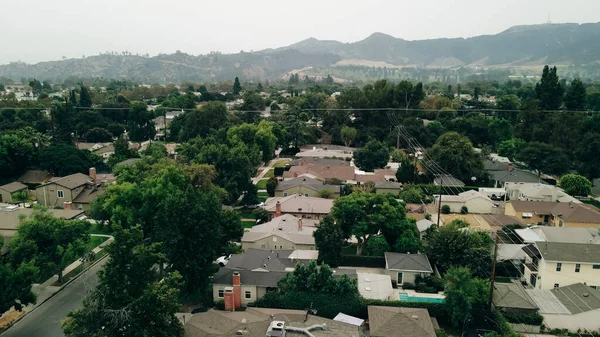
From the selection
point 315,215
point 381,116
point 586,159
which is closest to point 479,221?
point 315,215

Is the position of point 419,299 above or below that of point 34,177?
below

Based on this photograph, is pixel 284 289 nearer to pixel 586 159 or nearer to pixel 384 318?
pixel 384 318

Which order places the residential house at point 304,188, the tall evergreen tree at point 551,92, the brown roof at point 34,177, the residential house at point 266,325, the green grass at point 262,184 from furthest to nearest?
the tall evergreen tree at point 551,92, the green grass at point 262,184, the brown roof at point 34,177, the residential house at point 304,188, the residential house at point 266,325

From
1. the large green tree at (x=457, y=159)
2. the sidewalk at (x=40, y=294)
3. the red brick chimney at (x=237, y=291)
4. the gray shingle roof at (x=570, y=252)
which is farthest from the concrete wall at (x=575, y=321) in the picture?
the large green tree at (x=457, y=159)

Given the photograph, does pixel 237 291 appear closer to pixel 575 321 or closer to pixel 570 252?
pixel 575 321

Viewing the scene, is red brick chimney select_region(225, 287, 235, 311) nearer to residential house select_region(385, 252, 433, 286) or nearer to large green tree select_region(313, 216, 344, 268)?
large green tree select_region(313, 216, 344, 268)

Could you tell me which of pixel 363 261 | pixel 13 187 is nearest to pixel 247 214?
pixel 363 261

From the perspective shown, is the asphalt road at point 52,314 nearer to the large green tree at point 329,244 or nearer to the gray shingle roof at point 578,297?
the large green tree at point 329,244
